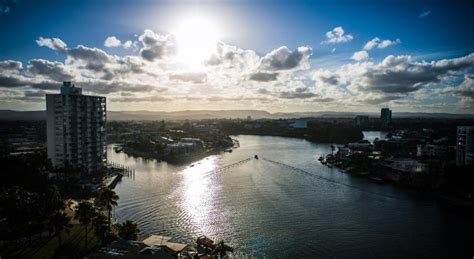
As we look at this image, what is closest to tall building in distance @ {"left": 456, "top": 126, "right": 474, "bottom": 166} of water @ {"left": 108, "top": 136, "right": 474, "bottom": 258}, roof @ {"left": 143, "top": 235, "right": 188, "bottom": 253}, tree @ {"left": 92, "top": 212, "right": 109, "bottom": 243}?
water @ {"left": 108, "top": 136, "right": 474, "bottom": 258}

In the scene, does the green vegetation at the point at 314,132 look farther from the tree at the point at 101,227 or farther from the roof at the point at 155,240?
the tree at the point at 101,227

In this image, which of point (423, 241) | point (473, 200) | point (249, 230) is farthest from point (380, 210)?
point (249, 230)

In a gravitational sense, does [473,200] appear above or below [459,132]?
below

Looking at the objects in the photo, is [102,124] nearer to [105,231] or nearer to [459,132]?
[105,231]

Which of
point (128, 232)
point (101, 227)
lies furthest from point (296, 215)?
point (101, 227)

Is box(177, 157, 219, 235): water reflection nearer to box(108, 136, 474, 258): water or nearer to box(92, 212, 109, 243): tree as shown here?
box(108, 136, 474, 258): water
